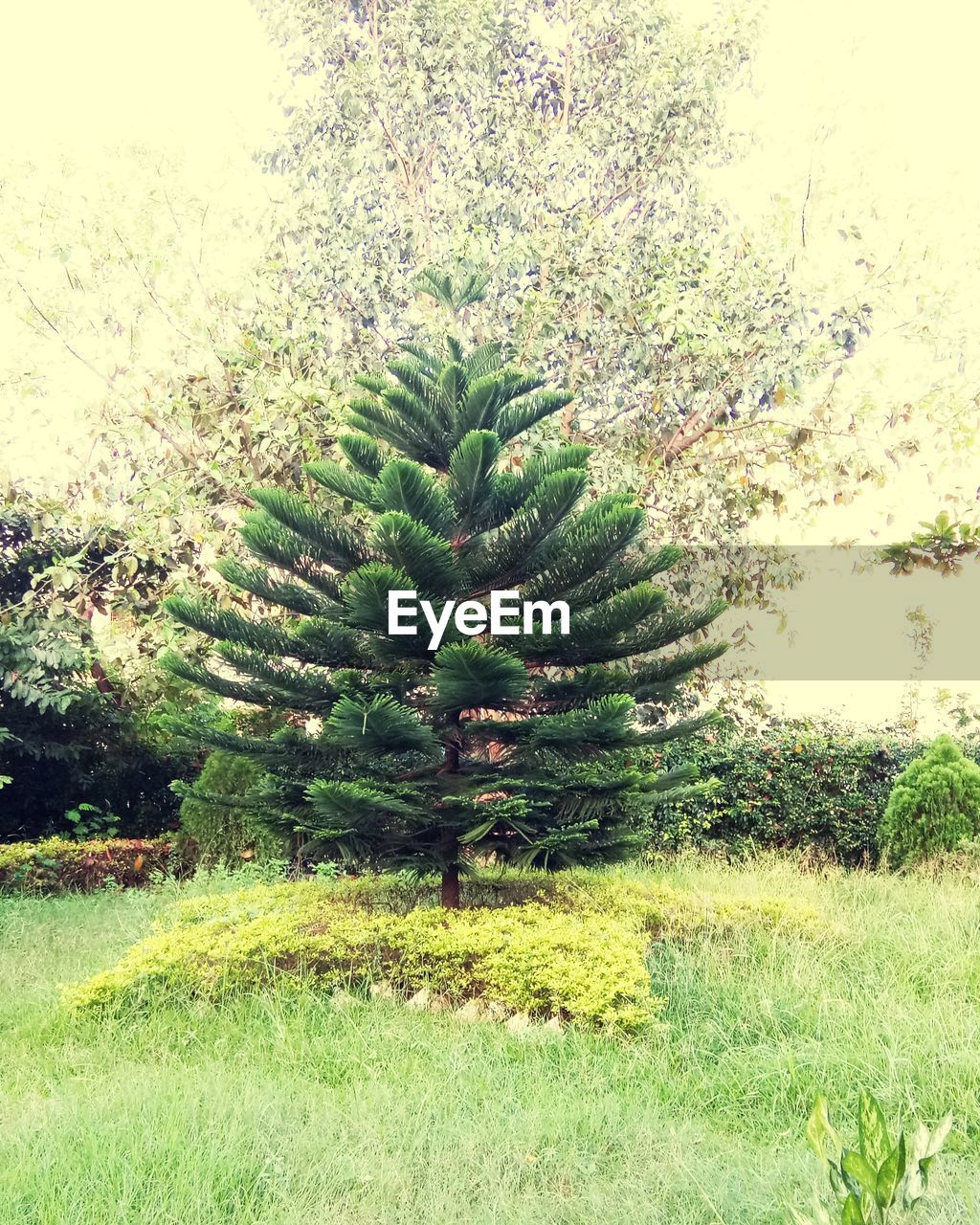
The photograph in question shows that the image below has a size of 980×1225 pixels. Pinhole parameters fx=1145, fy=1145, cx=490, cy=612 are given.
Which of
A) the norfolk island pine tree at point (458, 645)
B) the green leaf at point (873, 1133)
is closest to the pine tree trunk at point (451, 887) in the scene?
the norfolk island pine tree at point (458, 645)

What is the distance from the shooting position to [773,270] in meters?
9.33

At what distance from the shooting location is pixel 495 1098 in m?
4.01

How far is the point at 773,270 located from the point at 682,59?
2381 mm

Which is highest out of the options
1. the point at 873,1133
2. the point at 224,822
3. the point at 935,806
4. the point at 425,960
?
the point at 935,806

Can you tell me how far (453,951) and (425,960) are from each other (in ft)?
0.58

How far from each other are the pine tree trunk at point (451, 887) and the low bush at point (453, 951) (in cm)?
22

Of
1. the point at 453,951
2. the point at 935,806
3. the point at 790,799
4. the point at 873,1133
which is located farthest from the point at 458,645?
the point at 790,799

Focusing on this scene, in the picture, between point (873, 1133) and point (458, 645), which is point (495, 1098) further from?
point (458, 645)

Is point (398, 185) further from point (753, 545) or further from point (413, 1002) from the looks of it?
point (413, 1002)

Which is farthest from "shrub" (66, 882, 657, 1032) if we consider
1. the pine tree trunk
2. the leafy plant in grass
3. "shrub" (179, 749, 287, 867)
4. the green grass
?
"shrub" (179, 749, 287, 867)

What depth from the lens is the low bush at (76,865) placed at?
383 inches

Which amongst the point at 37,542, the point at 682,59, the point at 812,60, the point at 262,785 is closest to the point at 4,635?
the point at 37,542

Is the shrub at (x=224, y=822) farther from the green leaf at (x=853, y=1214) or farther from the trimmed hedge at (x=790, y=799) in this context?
the green leaf at (x=853, y=1214)

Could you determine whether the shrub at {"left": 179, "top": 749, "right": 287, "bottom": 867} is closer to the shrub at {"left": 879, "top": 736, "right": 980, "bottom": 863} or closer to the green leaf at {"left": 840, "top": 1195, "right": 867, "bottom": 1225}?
the shrub at {"left": 879, "top": 736, "right": 980, "bottom": 863}
